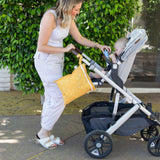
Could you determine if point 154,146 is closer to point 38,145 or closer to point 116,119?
point 116,119

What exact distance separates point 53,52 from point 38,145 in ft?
4.22

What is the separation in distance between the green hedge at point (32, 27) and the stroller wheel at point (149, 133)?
59.5 inches

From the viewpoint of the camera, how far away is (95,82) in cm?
340

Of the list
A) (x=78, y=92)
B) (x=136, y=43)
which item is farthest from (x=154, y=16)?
(x=78, y=92)

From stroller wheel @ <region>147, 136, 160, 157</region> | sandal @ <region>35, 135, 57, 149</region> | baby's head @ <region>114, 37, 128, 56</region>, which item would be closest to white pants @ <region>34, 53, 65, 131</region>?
sandal @ <region>35, 135, 57, 149</region>

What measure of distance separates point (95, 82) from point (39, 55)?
76 centimetres

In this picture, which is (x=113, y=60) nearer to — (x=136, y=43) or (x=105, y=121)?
(x=136, y=43)

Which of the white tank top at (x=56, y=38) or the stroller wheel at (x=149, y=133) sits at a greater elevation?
the white tank top at (x=56, y=38)

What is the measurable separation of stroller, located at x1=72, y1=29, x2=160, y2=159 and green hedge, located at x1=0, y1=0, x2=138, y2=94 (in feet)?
3.66

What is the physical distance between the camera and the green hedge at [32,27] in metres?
4.34

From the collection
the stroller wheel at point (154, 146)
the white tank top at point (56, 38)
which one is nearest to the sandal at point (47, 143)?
the white tank top at point (56, 38)

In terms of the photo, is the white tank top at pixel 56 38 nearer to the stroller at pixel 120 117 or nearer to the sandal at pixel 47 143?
the stroller at pixel 120 117

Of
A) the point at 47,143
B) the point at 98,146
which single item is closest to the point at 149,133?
the point at 98,146

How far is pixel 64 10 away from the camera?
3.23 m
